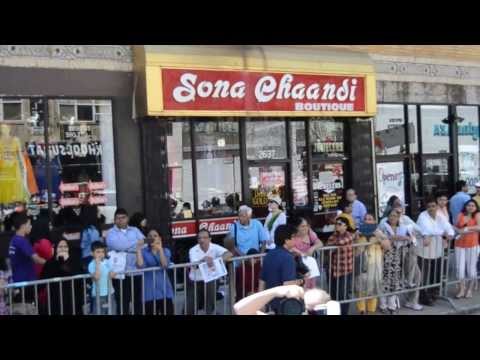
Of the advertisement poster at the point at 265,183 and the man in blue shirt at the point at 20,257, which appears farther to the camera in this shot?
the advertisement poster at the point at 265,183

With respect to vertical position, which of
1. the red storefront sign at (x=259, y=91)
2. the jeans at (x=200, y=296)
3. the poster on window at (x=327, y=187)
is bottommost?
the jeans at (x=200, y=296)

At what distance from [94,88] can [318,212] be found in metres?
5.38

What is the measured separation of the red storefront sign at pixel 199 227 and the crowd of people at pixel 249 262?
1440mm

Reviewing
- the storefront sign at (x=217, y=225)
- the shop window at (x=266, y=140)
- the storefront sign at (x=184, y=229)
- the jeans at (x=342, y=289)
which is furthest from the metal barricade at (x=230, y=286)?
the shop window at (x=266, y=140)

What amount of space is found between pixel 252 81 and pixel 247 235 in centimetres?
356

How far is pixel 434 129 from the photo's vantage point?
48.1ft

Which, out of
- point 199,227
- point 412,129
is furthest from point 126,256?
point 412,129

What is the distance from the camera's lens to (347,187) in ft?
42.6

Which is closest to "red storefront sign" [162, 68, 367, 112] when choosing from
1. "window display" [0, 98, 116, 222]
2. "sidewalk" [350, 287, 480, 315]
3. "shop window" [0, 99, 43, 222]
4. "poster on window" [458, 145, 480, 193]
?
"window display" [0, 98, 116, 222]

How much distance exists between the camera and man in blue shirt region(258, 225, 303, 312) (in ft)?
19.3

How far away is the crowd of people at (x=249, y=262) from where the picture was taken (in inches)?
259

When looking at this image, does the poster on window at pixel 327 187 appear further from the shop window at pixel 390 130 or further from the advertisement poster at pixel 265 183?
the shop window at pixel 390 130

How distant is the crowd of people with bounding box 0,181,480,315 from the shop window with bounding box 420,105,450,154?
16.8ft

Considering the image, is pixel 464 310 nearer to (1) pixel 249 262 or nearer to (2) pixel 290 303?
(1) pixel 249 262
